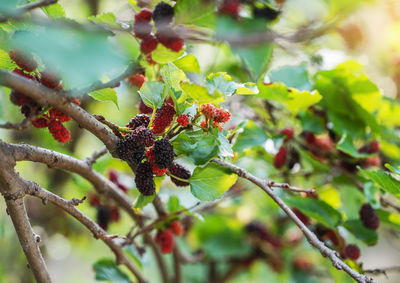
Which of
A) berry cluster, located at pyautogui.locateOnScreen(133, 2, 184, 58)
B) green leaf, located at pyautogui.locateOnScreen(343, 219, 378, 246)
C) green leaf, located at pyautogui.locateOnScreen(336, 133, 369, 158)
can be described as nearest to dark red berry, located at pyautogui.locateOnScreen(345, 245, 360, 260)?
green leaf, located at pyautogui.locateOnScreen(343, 219, 378, 246)

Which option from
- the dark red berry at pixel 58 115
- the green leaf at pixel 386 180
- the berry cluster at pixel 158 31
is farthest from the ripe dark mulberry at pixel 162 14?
the green leaf at pixel 386 180

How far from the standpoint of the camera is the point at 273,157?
1132 millimetres

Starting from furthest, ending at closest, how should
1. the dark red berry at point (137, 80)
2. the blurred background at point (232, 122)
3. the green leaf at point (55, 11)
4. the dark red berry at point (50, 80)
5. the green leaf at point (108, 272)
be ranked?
the blurred background at point (232, 122) < the green leaf at point (108, 272) < the dark red berry at point (137, 80) < the green leaf at point (55, 11) < the dark red berry at point (50, 80)

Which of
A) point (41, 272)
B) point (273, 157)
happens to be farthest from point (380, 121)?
point (41, 272)

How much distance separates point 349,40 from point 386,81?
0.81 feet

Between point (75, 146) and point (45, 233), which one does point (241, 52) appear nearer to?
point (75, 146)

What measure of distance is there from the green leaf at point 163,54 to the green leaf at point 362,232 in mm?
612

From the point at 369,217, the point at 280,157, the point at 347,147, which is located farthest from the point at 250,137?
the point at 369,217

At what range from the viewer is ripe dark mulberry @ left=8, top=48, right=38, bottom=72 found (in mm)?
612

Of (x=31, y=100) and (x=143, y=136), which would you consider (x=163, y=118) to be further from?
(x=31, y=100)

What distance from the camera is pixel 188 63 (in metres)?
0.74

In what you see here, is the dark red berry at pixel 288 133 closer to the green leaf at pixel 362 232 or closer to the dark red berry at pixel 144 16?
the green leaf at pixel 362 232

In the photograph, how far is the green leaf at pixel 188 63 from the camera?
73cm

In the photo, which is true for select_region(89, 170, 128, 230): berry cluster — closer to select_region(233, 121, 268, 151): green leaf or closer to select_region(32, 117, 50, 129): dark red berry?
select_region(233, 121, 268, 151): green leaf
